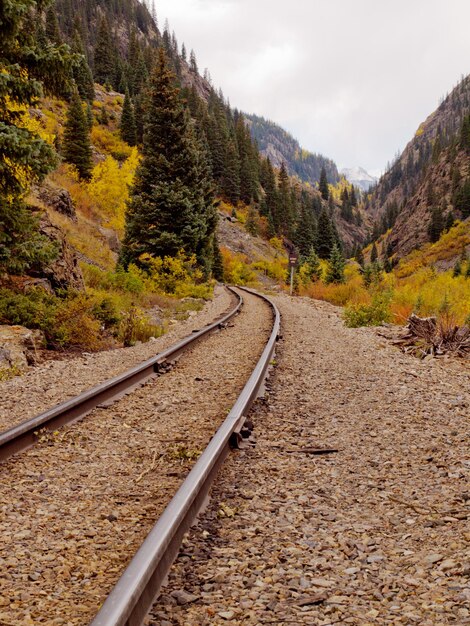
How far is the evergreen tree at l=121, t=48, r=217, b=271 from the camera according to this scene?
20.5 m

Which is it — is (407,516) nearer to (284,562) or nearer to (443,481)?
(443,481)

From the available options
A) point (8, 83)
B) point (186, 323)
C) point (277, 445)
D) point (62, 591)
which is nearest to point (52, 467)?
point (62, 591)

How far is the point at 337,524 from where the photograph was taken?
2.79 m

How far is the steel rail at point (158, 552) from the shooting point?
1.78 metres

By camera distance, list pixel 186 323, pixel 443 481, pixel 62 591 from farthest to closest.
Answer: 1. pixel 186 323
2. pixel 443 481
3. pixel 62 591

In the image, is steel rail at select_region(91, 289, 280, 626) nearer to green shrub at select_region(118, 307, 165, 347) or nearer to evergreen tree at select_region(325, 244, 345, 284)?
green shrub at select_region(118, 307, 165, 347)

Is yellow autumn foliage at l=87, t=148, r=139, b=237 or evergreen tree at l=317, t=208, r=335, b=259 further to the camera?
evergreen tree at l=317, t=208, r=335, b=259

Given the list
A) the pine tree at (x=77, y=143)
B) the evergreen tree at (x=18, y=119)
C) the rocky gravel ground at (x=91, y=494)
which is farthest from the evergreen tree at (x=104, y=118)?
the rocky gravel ground at (x=91, y=494)

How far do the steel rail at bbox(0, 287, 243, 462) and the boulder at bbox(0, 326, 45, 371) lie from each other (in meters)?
2.13

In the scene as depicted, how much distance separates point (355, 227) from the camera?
198 m

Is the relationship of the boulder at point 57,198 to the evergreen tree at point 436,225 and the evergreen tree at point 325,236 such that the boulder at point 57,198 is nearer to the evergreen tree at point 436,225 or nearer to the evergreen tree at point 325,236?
the evergreen tree at point 325,236

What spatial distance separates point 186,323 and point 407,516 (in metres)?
10.6

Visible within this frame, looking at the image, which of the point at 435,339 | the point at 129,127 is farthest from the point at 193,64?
the point at 435,339

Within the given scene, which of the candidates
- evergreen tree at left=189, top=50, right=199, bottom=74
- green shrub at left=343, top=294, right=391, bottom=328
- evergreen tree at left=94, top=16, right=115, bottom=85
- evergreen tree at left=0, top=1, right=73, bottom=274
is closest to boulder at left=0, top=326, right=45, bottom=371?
evergreen tree at left=0, top=1, right=73, bottom=274
